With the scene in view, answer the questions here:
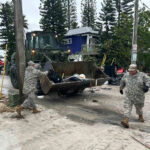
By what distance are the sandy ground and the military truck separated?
2.63 meters

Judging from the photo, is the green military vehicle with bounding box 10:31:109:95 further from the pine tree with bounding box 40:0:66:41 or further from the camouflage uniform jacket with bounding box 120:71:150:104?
the pine tree with bounding box 40:0:66:41

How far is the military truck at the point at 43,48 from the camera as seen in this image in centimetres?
988

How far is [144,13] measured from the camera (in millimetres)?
19969

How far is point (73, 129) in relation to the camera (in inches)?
210

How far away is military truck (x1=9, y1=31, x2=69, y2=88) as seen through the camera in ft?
32.4

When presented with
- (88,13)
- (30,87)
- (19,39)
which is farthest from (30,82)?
(88,13)

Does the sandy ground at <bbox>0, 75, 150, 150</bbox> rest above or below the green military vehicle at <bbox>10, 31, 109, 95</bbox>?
below

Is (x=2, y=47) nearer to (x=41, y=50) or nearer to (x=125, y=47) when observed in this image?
(x=125, y=47)

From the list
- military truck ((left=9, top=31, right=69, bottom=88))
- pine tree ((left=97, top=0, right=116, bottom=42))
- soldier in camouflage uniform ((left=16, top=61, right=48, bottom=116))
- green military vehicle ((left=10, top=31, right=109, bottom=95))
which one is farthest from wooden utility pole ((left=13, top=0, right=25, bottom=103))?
pine tree ((left=97, top=0, right=116, bottom=42))

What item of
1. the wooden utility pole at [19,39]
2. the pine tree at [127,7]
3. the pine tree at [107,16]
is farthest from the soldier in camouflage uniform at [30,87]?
the pine tree at [127,7]

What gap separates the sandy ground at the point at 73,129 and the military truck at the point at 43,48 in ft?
8.62

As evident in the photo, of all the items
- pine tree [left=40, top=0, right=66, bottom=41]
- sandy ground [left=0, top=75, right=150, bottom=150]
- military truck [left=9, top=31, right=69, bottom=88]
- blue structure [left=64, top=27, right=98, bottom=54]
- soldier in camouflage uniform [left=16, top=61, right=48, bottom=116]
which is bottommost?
sandy ground [left=0, top=75, right=150, bottom=150]

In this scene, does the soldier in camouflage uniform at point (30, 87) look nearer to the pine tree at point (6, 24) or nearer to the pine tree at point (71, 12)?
the pine tree at point (6, 24)

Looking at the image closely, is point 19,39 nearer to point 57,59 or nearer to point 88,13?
point 57,59
